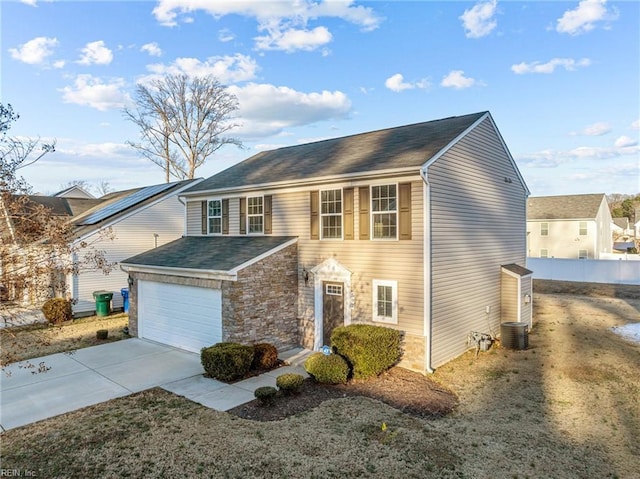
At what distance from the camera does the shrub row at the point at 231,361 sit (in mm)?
9164

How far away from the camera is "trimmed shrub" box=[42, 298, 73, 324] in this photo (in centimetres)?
1547

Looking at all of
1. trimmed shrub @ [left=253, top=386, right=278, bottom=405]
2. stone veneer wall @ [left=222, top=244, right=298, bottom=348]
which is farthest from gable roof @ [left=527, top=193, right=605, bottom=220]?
trimmed shrub @ [left=253, top=386, right=278, bottom=405]

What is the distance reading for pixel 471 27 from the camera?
1310 cm

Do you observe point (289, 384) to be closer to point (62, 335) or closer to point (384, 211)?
point (384, 211)

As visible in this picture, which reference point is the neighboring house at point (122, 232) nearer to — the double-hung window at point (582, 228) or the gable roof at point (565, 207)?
the gable roof at point (565, 207)

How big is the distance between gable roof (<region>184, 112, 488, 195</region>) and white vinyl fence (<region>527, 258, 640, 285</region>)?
17575 mm

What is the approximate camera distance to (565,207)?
3466 centimetres

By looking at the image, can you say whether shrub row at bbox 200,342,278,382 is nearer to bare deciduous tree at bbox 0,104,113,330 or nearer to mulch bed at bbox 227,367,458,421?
mulch bed at bbox 227,367,458,421

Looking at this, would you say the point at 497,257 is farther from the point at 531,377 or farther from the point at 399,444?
the point at 399,444

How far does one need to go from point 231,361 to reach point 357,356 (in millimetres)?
2956

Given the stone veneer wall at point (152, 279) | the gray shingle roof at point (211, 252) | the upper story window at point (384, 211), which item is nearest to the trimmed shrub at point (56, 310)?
the stone veneer wall at point (152, 279)

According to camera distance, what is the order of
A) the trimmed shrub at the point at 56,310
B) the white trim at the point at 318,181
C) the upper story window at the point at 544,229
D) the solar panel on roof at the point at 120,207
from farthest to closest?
the upper story window at the point at 544,229
the solar panel on roof at the point at 120,207
the trimmed shrub at the point at 56,310
the white trim at the point at 318,181

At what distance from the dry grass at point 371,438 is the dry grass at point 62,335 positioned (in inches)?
181

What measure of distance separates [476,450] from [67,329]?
47.5 feet
